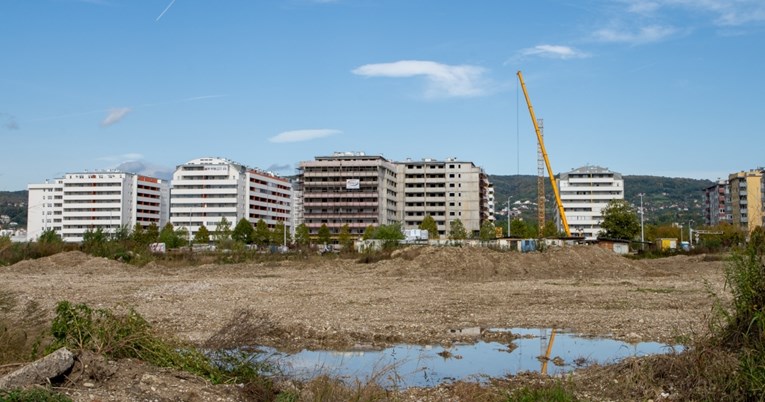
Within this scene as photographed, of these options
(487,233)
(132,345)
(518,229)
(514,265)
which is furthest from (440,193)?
(132,345)

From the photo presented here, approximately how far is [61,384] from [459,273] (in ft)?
143

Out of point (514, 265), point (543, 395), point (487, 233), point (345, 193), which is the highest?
point (345, 193)

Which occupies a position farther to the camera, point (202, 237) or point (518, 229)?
point (202, 237)

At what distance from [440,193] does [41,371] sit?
18838cm

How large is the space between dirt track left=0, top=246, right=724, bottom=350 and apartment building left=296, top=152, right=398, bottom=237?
119702mm

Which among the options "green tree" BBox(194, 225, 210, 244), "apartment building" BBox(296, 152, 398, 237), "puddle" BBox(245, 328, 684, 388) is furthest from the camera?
"apartment building" BBox(296, 152, 398, 237)

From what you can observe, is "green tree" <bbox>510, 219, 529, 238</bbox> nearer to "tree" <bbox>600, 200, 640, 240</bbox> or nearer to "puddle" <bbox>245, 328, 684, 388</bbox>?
"tree" <bbox>600, 200, 640, 240</bbox>

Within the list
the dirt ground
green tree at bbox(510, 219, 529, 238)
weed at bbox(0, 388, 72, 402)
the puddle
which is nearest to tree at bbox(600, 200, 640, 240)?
green tree at bbox(510, 219, 529, 238)

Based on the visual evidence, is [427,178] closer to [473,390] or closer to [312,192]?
[312,192]

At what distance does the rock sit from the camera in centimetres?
930

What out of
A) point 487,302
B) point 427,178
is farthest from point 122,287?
point 427,178

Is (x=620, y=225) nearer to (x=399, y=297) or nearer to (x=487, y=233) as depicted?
(x=487, y=233)

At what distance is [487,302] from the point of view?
30.4 metres

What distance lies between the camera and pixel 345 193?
183250mm
